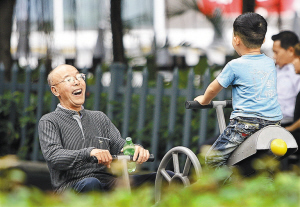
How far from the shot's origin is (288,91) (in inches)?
163

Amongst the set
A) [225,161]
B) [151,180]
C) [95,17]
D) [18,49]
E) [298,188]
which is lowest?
[151,180]

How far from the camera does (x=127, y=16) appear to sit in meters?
7.82

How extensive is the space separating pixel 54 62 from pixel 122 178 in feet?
15.5

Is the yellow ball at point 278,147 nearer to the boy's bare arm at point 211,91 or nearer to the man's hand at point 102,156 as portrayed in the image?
the boy's bare arm at point 211,91

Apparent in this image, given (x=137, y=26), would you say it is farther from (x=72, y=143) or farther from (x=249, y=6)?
(x=72, y=143)

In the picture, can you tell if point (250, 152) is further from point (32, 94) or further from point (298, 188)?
point (32, 94)

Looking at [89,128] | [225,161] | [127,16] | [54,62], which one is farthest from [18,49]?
[225,161]

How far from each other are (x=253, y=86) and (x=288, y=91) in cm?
170

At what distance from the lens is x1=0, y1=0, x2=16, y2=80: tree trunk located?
698 cm

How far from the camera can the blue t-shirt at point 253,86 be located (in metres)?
2.56

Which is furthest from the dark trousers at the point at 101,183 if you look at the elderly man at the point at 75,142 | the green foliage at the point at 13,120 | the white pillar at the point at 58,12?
the white pillar at the point at 58,12

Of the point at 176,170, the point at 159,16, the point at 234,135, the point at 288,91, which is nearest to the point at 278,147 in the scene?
the point at 234,135

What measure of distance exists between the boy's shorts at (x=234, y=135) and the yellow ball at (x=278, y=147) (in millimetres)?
222

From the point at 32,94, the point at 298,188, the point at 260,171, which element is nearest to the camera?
the point at 298,188
